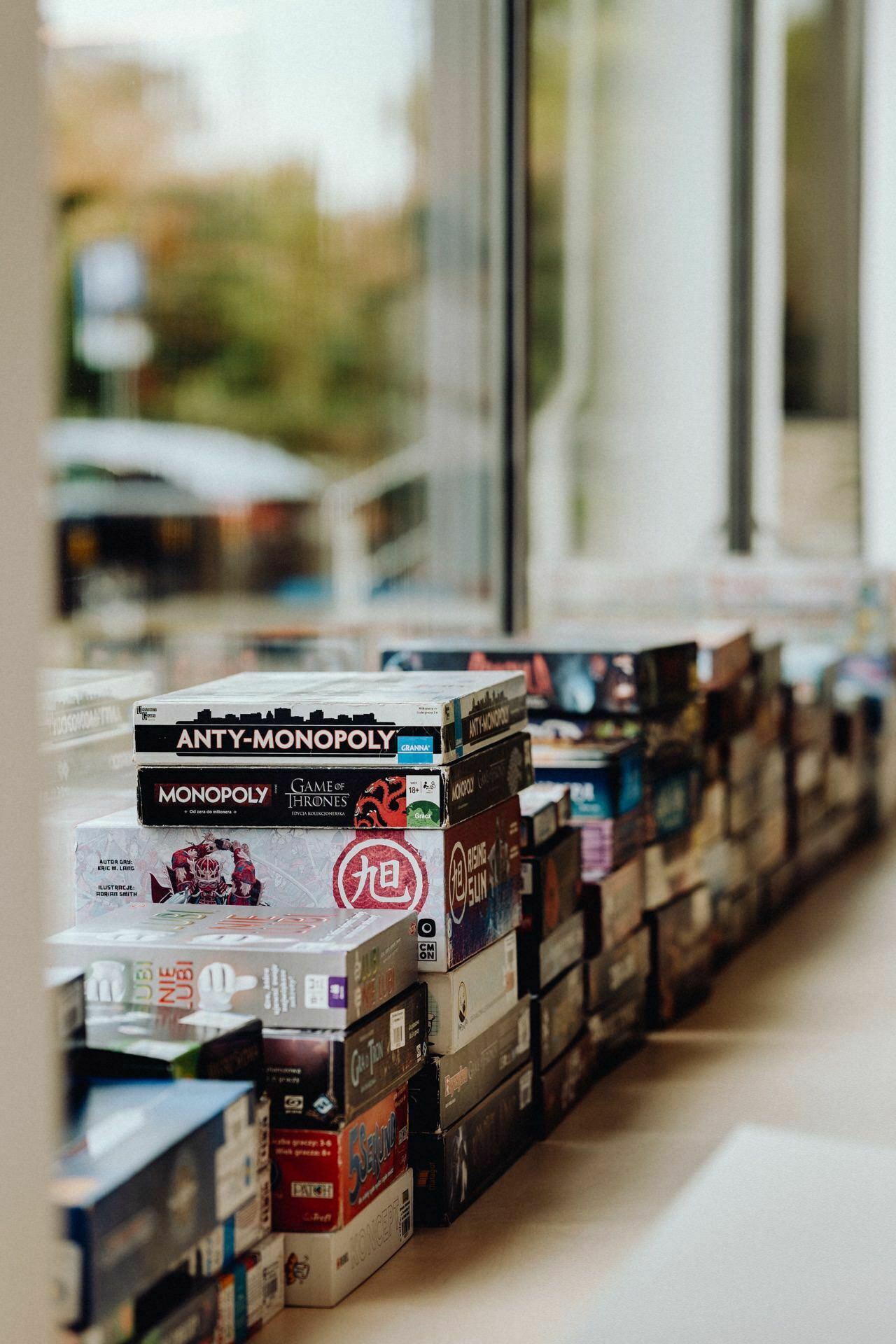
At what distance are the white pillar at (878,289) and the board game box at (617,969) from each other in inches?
145

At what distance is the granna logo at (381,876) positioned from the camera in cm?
179

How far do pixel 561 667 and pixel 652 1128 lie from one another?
69cm

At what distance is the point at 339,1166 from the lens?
5.23ft

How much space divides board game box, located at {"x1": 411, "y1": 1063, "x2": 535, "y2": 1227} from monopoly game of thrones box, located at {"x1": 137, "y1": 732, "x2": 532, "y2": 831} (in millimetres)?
371

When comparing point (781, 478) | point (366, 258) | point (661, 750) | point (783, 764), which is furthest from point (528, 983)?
point (781, 478)

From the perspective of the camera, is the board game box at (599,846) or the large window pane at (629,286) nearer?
the board game box at (599,846)

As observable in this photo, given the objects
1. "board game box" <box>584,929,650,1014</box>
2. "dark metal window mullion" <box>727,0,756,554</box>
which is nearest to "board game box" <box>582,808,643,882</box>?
"board game box" <box>584,929,650,1014</box>

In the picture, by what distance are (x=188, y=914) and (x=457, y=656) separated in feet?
2.69

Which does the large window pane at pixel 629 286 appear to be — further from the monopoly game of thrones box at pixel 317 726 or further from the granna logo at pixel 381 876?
the granna logo at pixel 381 876

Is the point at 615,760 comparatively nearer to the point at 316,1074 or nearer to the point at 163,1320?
the point at 316,1074

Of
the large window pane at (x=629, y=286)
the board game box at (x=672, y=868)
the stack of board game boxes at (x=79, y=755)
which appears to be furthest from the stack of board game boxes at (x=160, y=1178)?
the large window pane at (x=629, y=286)

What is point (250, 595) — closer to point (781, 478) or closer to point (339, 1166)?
point (339, 1166)

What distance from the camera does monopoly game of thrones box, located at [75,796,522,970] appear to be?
70.4 inches

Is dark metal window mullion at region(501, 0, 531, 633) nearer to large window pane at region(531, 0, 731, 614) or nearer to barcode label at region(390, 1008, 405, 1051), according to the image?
large window pane at region(531, 0, 731, 614)
